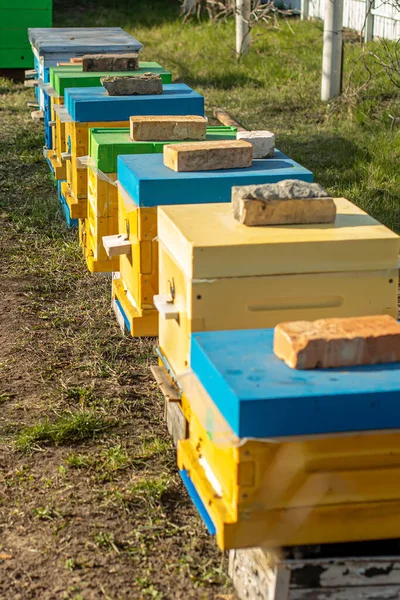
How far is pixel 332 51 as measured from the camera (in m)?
11.2

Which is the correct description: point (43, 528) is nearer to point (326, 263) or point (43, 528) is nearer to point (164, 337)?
point (164, 337)

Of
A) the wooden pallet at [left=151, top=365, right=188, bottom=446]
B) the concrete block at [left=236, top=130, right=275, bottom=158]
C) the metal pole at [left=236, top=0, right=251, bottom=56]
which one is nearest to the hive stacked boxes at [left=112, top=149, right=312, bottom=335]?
the concrete block at [left=236, top=130, right=275, bottom=158]

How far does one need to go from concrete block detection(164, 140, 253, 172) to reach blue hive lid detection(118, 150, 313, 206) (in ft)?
0.12

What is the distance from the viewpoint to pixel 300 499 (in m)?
2.50

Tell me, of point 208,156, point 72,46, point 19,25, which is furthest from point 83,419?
point 19,25

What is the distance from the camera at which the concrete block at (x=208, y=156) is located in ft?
13.1

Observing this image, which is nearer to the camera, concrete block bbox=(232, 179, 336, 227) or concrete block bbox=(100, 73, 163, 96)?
concrete block bbox=(232, 179, 336, 227)

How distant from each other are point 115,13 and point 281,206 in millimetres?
18659

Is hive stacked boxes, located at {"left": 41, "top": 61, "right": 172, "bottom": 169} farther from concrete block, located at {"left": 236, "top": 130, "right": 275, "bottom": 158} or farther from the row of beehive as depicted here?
the row of beehive

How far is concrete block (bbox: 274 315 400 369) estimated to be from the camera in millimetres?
2559

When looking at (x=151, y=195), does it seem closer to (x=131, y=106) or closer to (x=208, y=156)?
(x=208, y=156)

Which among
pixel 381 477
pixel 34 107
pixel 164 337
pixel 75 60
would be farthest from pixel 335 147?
pixel 381 477

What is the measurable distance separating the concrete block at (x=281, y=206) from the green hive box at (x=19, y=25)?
434 inches

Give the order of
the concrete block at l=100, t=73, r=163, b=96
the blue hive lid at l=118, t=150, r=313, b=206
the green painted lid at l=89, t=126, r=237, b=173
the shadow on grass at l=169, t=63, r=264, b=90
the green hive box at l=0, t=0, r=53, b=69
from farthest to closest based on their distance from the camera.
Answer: the green hive box at l=0, t=0, r=53, b=69 → the shadow on grass at l=169, t=63, r=264, b=90 → the concrete block at l=100, t=73, r=163, b=96 → the green painted lid at l=89, t=126, r=237, b=173 → the blue hive lid at l=118, t=150, r=313, b=206
